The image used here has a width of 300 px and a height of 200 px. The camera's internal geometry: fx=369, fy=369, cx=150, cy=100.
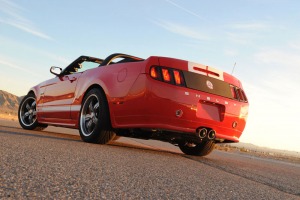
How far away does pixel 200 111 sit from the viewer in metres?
4.98

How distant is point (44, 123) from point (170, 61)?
3724mm

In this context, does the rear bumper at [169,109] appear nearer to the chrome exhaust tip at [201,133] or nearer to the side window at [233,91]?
the chrome exhaust tip at [201,133]

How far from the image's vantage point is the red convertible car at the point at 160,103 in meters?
4.79

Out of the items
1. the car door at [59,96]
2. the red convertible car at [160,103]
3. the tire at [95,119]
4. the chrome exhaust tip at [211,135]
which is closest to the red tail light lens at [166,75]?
the red convertible car at [160,103]

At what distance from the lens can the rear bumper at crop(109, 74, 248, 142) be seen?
4762 millimetres

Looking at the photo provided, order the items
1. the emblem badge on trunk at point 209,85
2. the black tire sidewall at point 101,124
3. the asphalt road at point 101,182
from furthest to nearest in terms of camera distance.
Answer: the black tire sidewall at point 101,124
the emblem badge on trunk at point 209,85
the asphalt road at point 101,182

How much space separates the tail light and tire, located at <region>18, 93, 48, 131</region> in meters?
4.01

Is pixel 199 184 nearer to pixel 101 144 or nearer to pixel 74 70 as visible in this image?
pixel 101 144

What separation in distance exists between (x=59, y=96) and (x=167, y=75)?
2.90 metres

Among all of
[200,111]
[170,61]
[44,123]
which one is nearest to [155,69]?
[170,61]

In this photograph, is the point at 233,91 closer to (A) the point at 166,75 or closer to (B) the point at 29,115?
(A) the point at 166,75

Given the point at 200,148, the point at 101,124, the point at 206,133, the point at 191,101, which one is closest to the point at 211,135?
the point at 206,133

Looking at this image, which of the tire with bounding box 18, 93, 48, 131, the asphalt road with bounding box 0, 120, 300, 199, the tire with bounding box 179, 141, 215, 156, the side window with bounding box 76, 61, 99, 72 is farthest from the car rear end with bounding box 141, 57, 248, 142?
the tire with bounding box 18, 93, 48, 131

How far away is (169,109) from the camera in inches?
187
